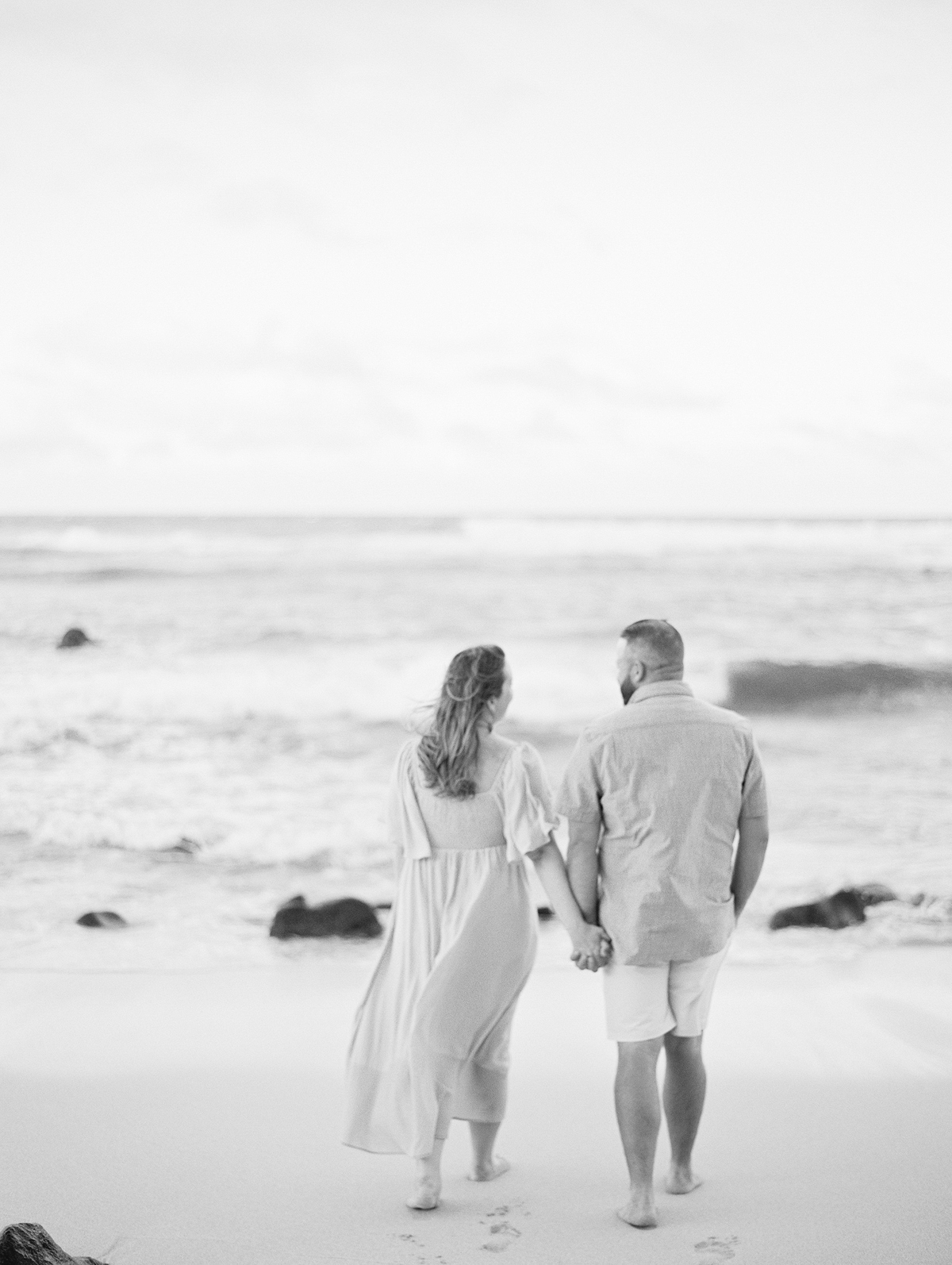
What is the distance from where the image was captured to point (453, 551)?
115ft

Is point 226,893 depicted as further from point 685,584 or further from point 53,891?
point 685,584

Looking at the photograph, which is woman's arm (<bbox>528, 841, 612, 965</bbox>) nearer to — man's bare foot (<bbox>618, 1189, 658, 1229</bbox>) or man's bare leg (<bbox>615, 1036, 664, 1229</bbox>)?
man's bare leg (<bbox>615, 1036, 664, 1229</bbox>)

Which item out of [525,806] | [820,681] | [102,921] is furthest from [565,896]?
[820,681]

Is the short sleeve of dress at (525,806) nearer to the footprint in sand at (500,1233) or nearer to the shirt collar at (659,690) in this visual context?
Result: the shirt collar at (659,690)

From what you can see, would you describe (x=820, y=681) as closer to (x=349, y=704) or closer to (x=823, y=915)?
(x=349, y=704)

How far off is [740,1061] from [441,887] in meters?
1.75

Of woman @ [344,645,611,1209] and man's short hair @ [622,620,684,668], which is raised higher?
man's short hair @ [622,620,684,668]

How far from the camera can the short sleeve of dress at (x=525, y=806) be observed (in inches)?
126

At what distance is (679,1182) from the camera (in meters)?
3.34

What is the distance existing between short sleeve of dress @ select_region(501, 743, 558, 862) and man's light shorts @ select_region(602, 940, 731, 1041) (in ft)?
1.35

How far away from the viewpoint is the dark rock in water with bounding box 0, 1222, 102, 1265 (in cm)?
234

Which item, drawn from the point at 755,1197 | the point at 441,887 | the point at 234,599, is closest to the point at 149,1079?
the point at 441,887

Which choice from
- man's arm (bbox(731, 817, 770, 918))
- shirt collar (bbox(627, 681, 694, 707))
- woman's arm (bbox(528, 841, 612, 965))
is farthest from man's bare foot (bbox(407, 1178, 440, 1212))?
shirt collar (bbox(627, 681, 694, 707))

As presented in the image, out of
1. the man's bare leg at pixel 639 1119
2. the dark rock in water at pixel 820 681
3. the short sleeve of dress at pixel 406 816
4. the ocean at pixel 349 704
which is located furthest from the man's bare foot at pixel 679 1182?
the dark rock in water at pixel 820 681
